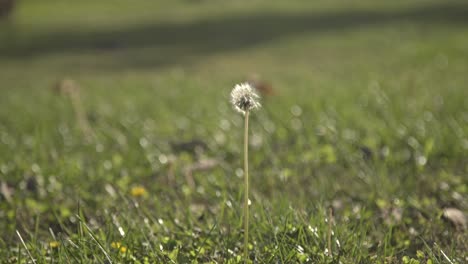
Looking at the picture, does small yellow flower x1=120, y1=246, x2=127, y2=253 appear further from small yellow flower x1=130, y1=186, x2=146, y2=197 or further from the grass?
small yellow flower x1=130, y1=186, x2=146, y2=197

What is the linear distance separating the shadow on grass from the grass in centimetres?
315

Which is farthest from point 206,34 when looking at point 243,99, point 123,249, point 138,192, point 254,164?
point 243,99

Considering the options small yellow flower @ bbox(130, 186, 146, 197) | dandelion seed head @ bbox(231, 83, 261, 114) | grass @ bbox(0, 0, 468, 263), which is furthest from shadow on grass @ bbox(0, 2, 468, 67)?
dandelion seed head @ bbox(231, 83, 261, 114)

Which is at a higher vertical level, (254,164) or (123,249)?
(254,164)

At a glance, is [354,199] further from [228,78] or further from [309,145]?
[228,78]

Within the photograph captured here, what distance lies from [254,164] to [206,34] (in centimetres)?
1294

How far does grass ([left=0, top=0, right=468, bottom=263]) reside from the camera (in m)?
2.12

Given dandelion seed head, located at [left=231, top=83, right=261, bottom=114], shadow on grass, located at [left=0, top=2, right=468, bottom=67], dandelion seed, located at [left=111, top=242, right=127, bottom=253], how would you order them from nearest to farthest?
dandelion seed head, located at [left=231, top=83, right=261, bottom=114], dandelion seed, located at [left=111, top=242, right=127, bottom=253], shadow on grass, located at [left=0, top=2, right=468, bottom=67]

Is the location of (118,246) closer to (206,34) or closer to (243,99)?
(243,99)

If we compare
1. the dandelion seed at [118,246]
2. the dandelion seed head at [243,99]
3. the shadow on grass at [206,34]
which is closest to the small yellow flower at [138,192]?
the dandelion seed at [118,246]

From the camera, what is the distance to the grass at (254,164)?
2.12 metres

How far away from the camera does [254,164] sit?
3.66 metres

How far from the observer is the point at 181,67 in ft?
37.7

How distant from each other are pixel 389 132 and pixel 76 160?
104 inches
